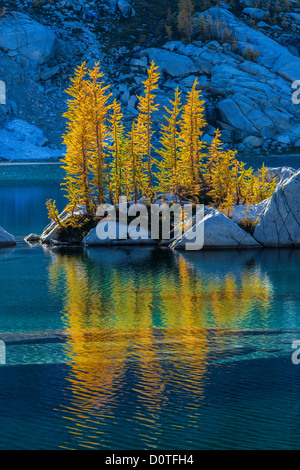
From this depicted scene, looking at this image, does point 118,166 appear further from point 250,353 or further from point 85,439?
point 85,439

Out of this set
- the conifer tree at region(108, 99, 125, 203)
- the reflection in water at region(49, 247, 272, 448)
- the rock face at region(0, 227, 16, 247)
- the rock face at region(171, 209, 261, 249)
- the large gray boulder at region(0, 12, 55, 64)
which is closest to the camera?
the reflection in water at region(49, 247, 272, 448)

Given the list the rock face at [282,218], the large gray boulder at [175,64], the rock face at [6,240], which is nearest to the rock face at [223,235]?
the rock face at [282,218]

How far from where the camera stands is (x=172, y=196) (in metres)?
52.1

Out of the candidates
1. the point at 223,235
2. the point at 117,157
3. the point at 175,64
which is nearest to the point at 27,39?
the point at 175,64

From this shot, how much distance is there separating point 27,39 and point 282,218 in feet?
497

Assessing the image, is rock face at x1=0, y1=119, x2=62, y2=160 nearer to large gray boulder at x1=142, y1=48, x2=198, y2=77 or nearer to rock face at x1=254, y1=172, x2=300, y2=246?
large gray boulder at x1=142, y1=48, x2=198, y2=77

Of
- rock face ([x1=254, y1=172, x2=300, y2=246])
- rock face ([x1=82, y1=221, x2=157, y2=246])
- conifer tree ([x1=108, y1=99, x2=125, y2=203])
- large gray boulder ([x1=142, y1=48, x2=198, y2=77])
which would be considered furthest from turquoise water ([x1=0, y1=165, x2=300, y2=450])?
large gray boulder ([x1=142, y1=48, x2=198, y2=77])

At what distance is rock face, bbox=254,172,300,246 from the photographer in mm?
43375

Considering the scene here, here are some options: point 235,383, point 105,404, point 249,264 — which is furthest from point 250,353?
point 249,264

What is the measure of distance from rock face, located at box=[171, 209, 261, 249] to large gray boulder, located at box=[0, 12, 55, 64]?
5868 inches

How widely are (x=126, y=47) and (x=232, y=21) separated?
35.2 m

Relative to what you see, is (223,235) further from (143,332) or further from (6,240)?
(143,332)

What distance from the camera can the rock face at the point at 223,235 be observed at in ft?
142
